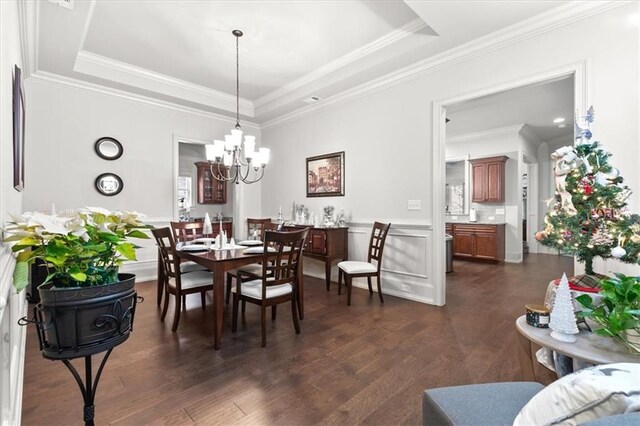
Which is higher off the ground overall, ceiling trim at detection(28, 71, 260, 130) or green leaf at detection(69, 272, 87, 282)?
ceiling trim at detection(28, 71, 260, 130)

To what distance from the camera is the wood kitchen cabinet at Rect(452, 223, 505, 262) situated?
249 inches

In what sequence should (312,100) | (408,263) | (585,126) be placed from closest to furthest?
1. (585,126)
2. (408,263)
3. (312,100)

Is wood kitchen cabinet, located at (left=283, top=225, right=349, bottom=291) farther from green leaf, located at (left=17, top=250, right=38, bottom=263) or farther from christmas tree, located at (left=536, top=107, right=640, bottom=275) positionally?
green leaf, located at (left=17, top=250, right=38, bottom=263)

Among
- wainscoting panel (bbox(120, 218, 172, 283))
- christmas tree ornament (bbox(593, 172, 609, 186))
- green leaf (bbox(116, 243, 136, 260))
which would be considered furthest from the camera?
wainscoting panel (bbox(120, 218, 172, 283))

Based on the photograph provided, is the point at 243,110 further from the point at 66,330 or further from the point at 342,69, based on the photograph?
the point at 66,330

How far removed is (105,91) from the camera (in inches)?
172

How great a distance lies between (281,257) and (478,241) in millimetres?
5380

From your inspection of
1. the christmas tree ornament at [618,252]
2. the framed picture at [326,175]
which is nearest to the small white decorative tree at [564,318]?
the christmas tree ornament at [618,252]

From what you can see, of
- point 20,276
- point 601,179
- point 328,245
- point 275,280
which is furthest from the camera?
point 328,245

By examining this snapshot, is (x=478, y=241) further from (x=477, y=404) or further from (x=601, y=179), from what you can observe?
(x=477, y=404)

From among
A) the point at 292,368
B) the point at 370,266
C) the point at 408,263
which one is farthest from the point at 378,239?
the point at 292,368

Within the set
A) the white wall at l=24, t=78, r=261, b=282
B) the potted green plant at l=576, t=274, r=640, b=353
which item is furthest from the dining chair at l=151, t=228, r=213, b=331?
the potted green plant at l=576, t=274, r=640, b=353

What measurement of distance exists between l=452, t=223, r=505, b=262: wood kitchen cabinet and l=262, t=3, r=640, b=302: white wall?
135 inches

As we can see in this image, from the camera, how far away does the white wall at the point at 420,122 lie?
244 cm
